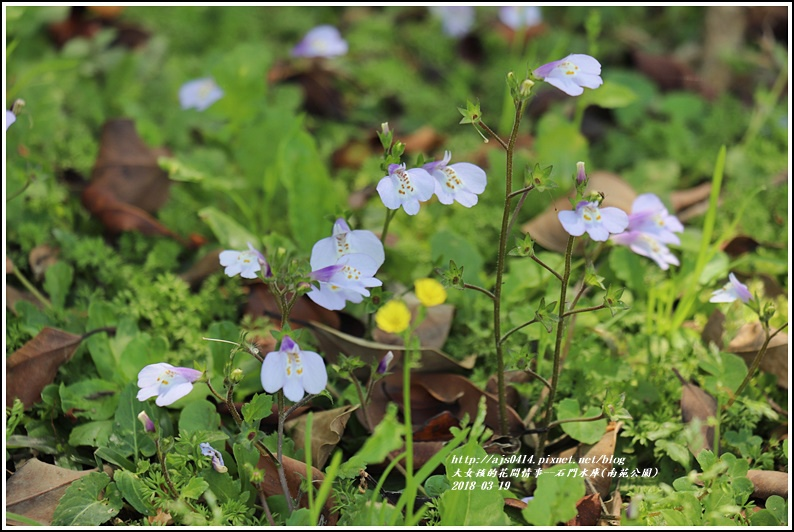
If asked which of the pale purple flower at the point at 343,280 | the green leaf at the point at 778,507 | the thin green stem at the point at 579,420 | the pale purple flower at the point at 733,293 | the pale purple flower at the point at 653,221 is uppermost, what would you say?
the pale purple flower at the point at 343,280

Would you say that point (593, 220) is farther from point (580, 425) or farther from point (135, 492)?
point (135, 492)

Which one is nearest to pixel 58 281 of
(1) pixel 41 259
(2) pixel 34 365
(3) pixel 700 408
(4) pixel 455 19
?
(1) pixel 41 259

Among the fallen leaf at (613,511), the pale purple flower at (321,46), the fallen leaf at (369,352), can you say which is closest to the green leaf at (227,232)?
the fallen leaf at (369,352)

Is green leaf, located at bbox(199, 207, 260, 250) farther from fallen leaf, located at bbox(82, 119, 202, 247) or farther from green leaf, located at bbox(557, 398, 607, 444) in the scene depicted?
green leaf, located at bbox(557, 398, 607, 444)

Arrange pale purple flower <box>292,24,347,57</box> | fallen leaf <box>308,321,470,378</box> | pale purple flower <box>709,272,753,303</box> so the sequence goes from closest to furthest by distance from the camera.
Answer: pale purple flower <box>709,272,753,303</box> < fallen leaf <box>308,321,470,378</box> < pale purple flower <box>292,24,347,57</box>

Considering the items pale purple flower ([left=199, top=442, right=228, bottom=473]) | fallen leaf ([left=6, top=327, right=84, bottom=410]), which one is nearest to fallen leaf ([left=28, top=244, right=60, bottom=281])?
fallen leaf ([left=6, top=327, right=84, bottom=410])

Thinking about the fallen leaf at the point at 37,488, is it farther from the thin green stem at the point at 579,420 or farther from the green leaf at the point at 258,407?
the thin green stem at the point at 579,420
